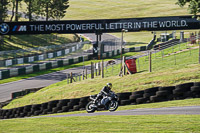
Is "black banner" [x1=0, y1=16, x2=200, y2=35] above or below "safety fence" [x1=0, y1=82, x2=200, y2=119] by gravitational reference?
above

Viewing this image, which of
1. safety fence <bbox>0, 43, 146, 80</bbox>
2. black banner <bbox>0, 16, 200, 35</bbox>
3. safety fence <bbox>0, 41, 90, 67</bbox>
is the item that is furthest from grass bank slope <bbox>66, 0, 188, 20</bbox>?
black banner <bbox>0, 16, 200, 35</bbox>

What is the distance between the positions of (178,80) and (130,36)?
250ft

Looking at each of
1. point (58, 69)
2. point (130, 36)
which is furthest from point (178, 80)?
point (130, 36)

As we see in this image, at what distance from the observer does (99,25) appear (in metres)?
47.1

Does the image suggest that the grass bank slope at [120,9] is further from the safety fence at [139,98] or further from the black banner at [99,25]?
the safety fence at [139,98]

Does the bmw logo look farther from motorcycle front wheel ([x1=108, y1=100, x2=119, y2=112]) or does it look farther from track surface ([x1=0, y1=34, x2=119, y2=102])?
motorcycle front wheel ([x1=108, y1=100, x2=119, y2=112])

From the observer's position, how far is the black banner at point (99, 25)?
45.4 metres

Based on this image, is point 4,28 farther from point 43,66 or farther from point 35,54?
point 35,54

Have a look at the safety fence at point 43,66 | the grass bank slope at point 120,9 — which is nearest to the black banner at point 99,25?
the safety fence at point 43,66

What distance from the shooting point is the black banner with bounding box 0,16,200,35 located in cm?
4538

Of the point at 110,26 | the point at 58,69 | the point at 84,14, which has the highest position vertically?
the point at 84,14

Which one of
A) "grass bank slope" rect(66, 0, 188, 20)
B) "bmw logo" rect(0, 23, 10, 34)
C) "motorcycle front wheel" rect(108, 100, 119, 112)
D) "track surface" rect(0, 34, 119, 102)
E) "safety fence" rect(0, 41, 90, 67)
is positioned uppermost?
"grass bank slope" rect(66, 0, 188, 20)

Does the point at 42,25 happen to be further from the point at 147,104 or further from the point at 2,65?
the point at 147,104

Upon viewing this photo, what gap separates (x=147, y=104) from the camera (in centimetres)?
1630
